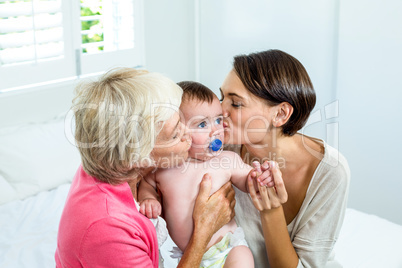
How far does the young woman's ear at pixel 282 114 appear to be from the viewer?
5.12 feet

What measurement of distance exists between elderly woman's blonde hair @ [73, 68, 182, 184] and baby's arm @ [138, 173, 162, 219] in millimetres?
174

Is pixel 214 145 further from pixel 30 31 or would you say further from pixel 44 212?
pixel 30 31

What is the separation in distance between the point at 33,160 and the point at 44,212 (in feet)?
1.10

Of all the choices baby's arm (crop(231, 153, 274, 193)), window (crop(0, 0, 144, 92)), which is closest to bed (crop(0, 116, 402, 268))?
window (crop(0, 0, 144, 92))

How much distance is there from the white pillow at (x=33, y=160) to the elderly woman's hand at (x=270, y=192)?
149 centimetres

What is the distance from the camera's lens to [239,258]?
1.51 m

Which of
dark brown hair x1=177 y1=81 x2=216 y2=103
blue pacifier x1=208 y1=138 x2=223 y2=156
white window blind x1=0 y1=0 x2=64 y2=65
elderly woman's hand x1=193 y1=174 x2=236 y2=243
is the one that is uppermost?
white window blind x1=0 y1=0 x2=64 y2=65

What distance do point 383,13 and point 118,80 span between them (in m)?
2.05

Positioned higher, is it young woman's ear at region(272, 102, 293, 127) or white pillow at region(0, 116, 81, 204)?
young woman's ear at region(272, 102, 293, 127)

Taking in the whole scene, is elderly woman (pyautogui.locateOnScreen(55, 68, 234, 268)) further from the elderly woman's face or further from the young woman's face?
the young woman's face

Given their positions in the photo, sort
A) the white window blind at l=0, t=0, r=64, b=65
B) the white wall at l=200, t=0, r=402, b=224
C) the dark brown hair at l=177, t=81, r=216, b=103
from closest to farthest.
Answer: the dark brown hair at l=177, t=81, r=216, b=103 < the white window blind at l=0, t=0, r=64, b=65 < the white wall at l=200, t=0, r=402, b=224

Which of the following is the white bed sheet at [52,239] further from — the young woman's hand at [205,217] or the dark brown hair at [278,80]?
the dark brown hair at [278,80]

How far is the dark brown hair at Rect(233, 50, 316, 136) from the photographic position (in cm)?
153

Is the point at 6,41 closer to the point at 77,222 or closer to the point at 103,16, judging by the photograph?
the point at 103,16
